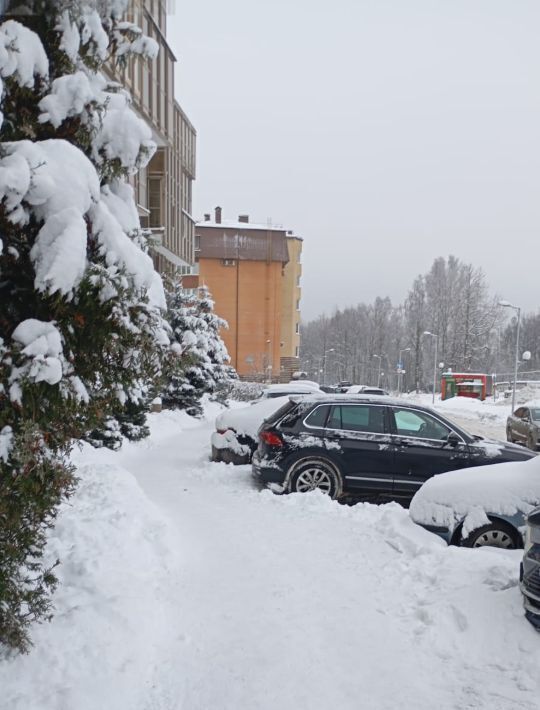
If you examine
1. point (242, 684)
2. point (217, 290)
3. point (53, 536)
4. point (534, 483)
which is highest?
point (217, 290)

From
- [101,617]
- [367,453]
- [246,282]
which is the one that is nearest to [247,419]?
[367,453]

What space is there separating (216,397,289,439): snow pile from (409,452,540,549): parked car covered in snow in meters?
5.10

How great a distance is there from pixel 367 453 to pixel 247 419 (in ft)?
10.7

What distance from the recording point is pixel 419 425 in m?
8.78

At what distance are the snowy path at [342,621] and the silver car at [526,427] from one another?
43.9 feet

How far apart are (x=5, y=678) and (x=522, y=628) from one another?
11.2 feet

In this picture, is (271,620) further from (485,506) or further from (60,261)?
(60,261)

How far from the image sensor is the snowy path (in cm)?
350

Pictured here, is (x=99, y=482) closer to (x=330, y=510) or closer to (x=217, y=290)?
(x=330, y=510)

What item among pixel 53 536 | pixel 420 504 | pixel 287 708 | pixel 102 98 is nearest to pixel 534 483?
pixel 420 504

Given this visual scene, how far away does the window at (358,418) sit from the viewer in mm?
8742

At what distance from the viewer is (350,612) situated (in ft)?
14.9

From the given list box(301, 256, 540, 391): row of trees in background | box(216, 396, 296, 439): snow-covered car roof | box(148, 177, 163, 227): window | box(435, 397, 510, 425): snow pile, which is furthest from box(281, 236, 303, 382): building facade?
box(216, 396, 296, 439): snow-covered car roof

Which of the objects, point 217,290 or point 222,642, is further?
point 217,290
